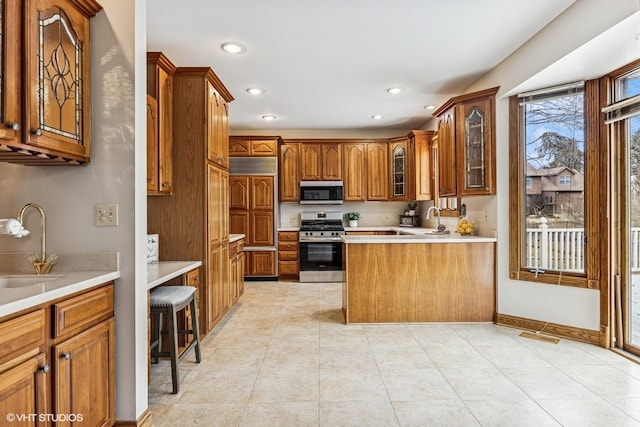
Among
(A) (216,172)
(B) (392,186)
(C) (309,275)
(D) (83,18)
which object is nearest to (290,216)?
(C) (309,275)

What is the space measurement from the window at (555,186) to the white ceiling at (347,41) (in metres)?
0.68

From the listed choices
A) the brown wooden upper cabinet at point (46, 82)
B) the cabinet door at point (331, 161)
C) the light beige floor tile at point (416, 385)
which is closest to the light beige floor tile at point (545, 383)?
the light beige floor tile at point (416, 385)

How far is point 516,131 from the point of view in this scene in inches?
142

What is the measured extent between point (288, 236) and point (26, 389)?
191 inches

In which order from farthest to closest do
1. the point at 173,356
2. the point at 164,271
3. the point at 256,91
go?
the point at 256,91 → the point at 164,271 → the point at 173,356

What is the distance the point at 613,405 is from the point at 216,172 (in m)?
3.47

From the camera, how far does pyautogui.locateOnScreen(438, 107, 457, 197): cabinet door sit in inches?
161

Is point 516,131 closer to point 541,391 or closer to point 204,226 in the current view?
point 541,391

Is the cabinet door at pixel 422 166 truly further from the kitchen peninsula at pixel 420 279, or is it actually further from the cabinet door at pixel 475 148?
the kitchen peninsula at pixel 420 279

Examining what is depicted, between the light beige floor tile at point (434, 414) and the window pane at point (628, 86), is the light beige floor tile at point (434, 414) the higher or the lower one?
the lower one

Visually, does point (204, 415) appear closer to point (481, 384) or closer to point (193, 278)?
point (193, 278)

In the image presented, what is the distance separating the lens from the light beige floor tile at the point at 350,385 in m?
2.27

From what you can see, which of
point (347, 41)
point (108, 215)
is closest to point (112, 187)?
point (108, 215)

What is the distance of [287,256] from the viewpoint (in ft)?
20.2
